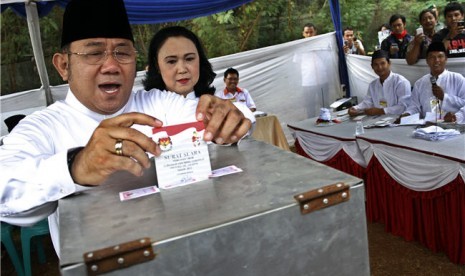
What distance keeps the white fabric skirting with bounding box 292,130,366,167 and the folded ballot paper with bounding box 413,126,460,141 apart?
0.69 metres

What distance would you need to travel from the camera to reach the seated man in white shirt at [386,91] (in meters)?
4.42

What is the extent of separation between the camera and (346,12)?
409 inches

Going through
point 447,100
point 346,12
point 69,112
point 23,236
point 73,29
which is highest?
point 346,12

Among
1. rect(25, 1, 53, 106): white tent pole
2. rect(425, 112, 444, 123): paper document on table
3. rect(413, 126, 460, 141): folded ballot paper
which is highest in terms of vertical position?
rect(25, 1, 53, 106): white tent pole

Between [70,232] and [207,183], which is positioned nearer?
[70,232]

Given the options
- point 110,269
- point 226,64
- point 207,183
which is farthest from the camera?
point 226,64

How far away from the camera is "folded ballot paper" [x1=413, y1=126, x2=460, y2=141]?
295cm

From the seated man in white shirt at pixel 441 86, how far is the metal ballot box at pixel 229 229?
137 inches

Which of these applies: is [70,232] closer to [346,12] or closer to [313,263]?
[313,263]

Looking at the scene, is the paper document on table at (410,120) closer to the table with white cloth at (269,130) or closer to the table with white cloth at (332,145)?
the table with white cloth at (332,145)

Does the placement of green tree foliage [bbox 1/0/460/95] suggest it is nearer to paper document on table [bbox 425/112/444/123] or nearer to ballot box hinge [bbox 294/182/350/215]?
paper document on table [bbox 425/112/444/123]

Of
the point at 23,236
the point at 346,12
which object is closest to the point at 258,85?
the point at 23,236

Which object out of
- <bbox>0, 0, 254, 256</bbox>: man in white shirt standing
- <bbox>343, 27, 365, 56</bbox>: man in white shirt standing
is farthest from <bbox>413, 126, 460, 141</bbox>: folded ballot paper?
<bbox>343, 27, 365, 56</bbox>: man in white shirt standing

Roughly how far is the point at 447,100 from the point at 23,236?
4096 millimetres
